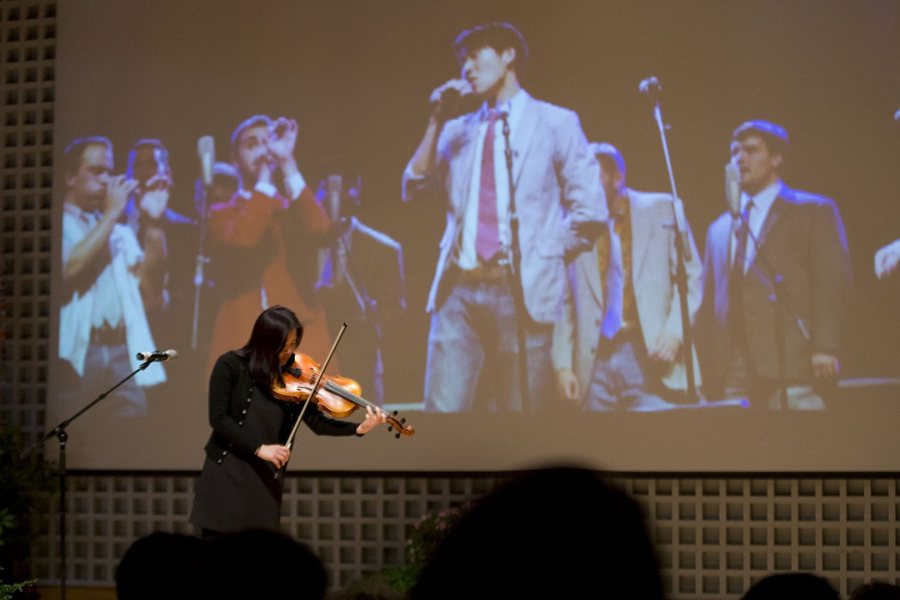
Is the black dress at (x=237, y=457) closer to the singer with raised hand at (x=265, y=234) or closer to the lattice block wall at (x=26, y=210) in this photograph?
the singer with raised hand at (x=265, y=234)

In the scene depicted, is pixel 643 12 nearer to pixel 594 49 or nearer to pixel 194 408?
pixel 594 49

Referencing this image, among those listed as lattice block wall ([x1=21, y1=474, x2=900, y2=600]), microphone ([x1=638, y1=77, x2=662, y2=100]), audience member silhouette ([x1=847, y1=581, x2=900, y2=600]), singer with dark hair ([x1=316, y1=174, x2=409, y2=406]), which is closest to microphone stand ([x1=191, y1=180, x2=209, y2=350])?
singer with dark hair ([x1=316, y1=174, x2=409, y2=406])

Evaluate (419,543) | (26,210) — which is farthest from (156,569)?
(26,210)

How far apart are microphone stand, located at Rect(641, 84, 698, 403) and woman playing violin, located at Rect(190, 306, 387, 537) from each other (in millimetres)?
2388

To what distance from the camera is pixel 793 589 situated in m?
1.71

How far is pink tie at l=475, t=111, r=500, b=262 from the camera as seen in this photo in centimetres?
564

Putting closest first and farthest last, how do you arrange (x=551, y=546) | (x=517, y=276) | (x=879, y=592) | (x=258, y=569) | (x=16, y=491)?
(x=551, y=546), (x=258, y=569), (x=879, y=592), (x=517, y=276), (x=16, y=491)

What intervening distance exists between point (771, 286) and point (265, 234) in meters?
2.81

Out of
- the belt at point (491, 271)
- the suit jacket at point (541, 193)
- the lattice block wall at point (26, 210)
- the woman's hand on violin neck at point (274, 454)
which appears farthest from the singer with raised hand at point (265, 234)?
the woman's hand on violin neck at point (274, 454)

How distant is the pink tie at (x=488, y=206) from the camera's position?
18.5 ft

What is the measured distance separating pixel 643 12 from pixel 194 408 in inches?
132

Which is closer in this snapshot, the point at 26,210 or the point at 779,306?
the point at 779,306

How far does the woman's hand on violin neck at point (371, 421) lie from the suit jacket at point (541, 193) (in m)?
1.54

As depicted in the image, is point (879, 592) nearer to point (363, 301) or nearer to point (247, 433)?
point (247, 433)
